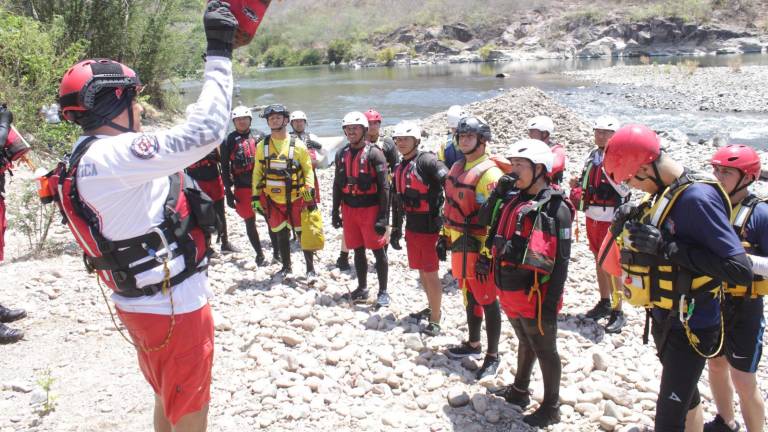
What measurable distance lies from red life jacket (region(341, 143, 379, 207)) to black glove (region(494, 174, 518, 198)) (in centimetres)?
218

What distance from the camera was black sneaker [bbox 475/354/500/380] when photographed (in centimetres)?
459

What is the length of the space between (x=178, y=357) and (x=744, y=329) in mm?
3294

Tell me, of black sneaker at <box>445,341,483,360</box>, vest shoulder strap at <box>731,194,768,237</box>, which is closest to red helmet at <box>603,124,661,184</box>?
vest shoulder strap at <box>731,194,768,237</box>

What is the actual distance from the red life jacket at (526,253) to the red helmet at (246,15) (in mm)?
2121

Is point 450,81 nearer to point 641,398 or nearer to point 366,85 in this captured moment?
point 366,85

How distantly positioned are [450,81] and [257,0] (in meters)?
46.4

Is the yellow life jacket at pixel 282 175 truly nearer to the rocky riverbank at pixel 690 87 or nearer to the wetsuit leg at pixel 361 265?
the wetsuit leg at pixel 361 265

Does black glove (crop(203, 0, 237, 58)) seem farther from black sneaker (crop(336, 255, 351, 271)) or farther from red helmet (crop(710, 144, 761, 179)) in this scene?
black sneaker (crop(336, 255, 351, 271))

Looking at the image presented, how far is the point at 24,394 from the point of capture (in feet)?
13.7

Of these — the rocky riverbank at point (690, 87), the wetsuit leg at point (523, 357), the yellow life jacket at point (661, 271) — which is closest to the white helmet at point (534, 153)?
the yellow life jacket at point (661, 271)

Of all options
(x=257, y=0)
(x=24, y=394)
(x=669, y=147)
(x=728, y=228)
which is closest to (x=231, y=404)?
(x=24, y=394)

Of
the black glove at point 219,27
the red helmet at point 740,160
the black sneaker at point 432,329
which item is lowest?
the black sneaker at point 432,329

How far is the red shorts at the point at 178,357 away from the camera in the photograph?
2611 millimetres

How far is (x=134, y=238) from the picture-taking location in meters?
2.49
